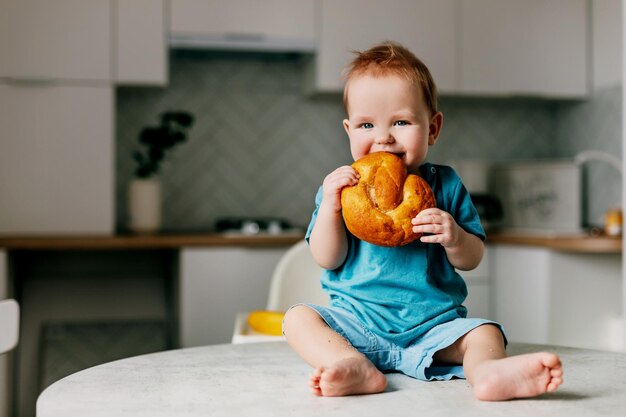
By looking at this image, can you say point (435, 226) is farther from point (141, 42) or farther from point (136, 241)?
point (141, 42)

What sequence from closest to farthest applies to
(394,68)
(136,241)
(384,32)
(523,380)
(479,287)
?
(523,380), (394,68), (136,241), (479,287), (384,32)

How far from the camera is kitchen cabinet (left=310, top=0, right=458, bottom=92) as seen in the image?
9.96ft

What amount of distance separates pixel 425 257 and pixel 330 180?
0.18 metres

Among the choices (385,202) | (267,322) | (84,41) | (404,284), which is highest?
(84,41)

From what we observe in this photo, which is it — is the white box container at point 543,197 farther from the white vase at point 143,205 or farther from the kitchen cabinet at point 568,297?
the white vase at point 143,205

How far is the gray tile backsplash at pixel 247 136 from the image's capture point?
322cm

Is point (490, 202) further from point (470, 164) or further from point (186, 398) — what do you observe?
point (186, 398)

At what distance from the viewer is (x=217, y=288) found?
9.04ft

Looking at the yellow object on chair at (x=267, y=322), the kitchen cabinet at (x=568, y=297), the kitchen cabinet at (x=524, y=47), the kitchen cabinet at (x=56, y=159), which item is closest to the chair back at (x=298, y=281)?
the yellow object on chair at (x=267, y=322)

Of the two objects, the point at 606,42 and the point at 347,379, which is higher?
the point at 606,42

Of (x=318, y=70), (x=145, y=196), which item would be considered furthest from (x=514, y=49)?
(x=145, y=196)

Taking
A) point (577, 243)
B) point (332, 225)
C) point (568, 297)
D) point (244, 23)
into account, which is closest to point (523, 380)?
point (332, 225)

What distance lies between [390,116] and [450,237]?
0.61 ft

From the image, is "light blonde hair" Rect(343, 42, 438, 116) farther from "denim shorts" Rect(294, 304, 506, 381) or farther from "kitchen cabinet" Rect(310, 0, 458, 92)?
"kitchen cabinet" Rect(310, 0, 458, 92)
